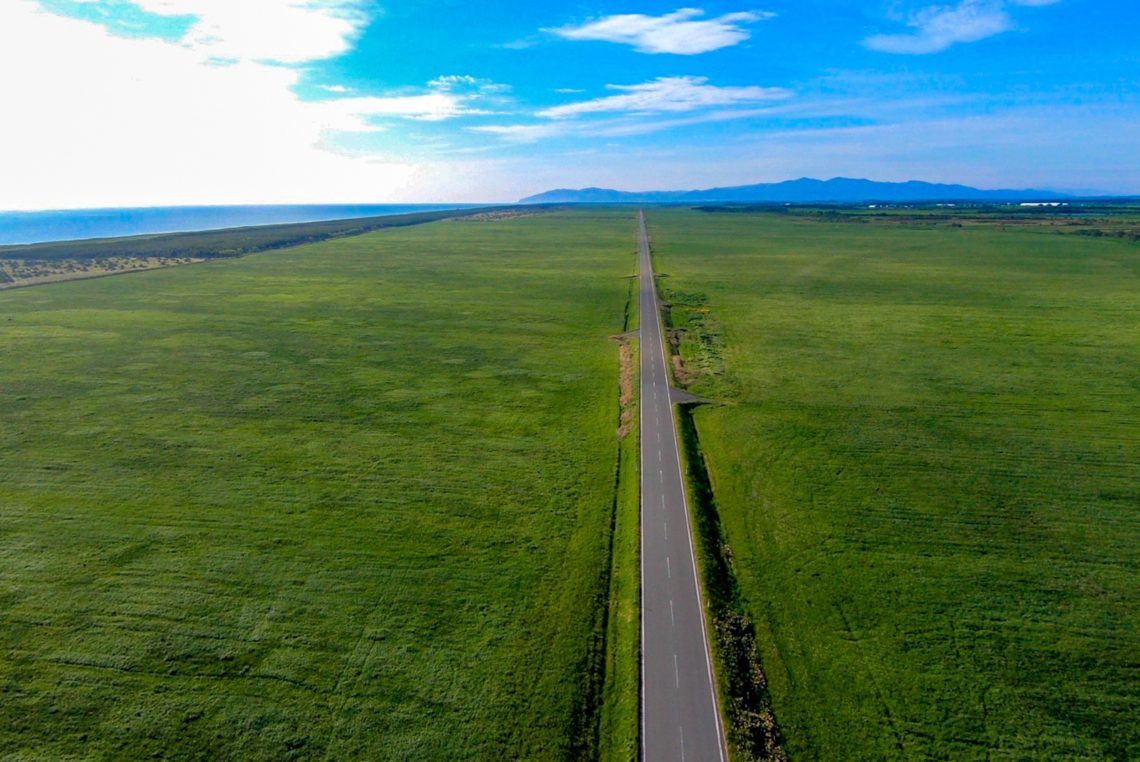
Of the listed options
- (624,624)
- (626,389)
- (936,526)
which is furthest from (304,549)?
(936,526)

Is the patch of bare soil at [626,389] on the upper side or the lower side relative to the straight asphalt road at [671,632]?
upper

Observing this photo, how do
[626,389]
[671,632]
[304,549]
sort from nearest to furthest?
1. [671,632]
2. [304,549]
3. [626,389]

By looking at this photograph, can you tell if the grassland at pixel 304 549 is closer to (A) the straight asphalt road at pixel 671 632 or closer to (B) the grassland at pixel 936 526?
(A) the straight asphalt road at pixel 671 632

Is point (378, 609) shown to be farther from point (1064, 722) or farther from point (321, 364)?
point (321, 364)

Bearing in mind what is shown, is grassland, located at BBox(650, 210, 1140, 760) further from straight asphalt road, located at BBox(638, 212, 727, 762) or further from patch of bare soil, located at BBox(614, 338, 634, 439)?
patch of bare soil, located at BBox(614, 338, 634, 439)

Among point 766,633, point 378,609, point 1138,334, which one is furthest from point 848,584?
point 1138,334

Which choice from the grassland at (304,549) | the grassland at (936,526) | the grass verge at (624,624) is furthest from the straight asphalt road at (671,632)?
the grassland at (936,526)

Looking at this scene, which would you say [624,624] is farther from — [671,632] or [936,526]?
[936,526]
